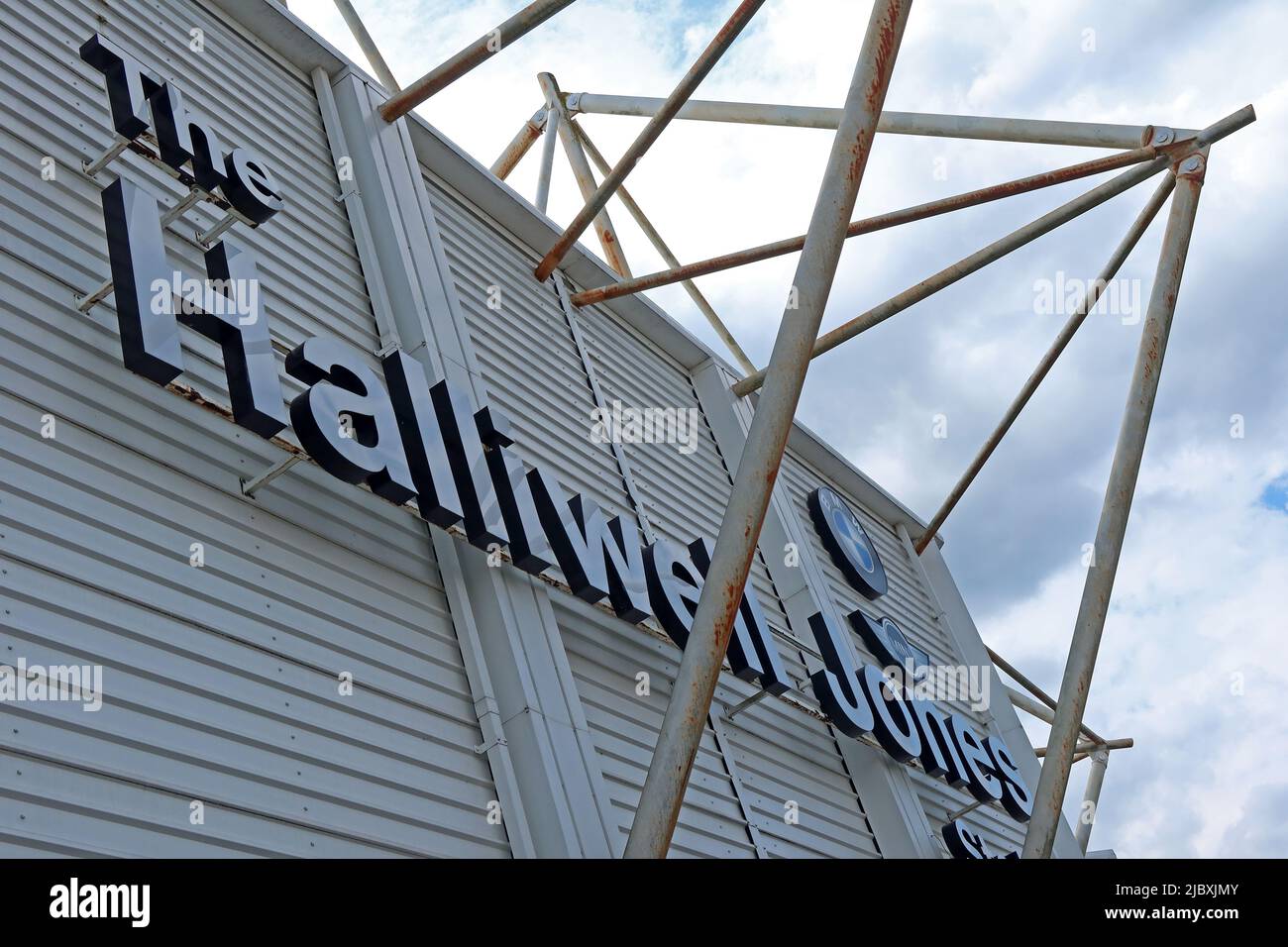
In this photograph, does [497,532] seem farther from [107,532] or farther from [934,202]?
[934,202]

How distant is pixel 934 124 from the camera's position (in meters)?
9.80

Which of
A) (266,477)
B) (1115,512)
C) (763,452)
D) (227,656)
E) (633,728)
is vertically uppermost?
(266,477)

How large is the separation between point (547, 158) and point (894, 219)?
388cm

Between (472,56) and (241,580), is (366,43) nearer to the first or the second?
(472,56)

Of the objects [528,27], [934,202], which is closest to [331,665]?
[528,27]

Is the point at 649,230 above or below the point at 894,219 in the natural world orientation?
above

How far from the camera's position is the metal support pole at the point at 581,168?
41.9 ft

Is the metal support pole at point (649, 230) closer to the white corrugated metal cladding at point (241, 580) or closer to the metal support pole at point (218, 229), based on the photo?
the white corrugated metal cladding at point (241, 580)
